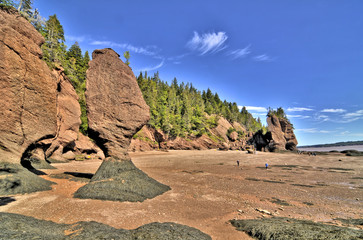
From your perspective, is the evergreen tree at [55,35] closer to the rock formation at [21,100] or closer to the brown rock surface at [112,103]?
the rock formation at [21,100]

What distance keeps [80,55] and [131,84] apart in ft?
154

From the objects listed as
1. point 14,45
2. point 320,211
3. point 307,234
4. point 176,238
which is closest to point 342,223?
point 320,211

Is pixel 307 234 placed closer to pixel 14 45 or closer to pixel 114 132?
pixel 114 132

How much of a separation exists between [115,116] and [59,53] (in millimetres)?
32321

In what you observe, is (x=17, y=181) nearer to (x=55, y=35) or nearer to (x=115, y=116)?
(x=115, y=116)

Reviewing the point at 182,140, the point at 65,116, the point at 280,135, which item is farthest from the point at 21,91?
the point at 280,135

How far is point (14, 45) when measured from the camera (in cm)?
1128

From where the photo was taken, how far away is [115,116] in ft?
42.9

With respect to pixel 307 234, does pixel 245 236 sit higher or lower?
lower

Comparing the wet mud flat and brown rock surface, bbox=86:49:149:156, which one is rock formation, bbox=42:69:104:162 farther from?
brown rock surface, bbox=86:49:149:156

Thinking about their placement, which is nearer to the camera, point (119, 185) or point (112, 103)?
point (119, 185)

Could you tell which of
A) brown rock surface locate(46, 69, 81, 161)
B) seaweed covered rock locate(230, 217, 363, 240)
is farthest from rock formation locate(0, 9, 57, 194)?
brown rock surface locate(46, 69, 81, 161)

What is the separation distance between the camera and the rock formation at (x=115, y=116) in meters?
11.9

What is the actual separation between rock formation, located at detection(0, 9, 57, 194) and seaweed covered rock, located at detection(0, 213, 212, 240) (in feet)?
20.7
